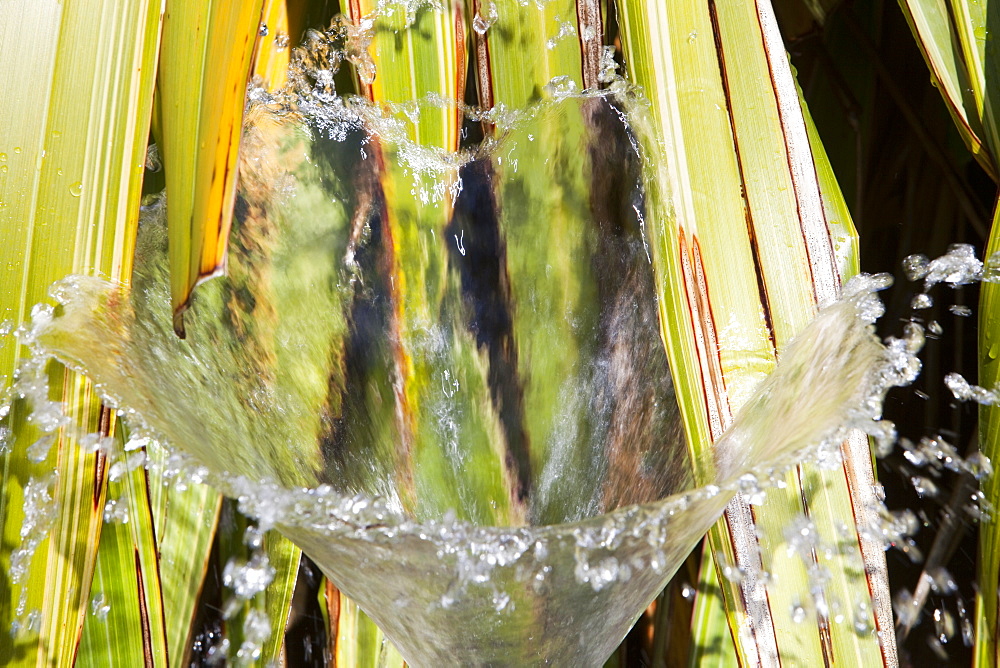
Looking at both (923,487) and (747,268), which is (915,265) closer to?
(923,487)

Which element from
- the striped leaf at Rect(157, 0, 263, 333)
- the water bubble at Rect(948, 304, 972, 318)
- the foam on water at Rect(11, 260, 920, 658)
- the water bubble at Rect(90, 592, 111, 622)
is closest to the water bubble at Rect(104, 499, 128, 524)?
the water bubble at Rect(90, 592, 111, 622)

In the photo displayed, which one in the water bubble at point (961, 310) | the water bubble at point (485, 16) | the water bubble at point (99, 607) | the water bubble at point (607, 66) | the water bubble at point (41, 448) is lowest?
the water bubble at point (99, 607)

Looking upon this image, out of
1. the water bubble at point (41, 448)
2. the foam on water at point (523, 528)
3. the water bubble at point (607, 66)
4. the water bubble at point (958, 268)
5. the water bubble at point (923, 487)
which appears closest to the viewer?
the foam on water at point (523, 528)

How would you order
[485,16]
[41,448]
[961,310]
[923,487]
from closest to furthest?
[41,448] → [485,16] → [961,310] → [923,487]

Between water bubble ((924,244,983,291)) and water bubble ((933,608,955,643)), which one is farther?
water bubble ((933,608,955,643))

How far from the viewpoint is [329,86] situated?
1.24 meters

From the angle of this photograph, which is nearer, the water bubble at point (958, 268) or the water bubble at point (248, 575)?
the water bubble at point (958, 268)

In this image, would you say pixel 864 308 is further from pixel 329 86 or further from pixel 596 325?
pixel 329 86

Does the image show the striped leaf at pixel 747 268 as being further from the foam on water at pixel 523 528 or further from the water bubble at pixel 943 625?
the water bubble at pixel 943 625

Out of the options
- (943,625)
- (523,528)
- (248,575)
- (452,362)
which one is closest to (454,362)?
(452,362)

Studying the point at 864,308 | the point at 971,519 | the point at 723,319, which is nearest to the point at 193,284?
Result: the point at 723,319

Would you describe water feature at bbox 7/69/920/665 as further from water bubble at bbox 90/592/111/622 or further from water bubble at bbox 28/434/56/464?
water bubble at bbox 90/592/111/622

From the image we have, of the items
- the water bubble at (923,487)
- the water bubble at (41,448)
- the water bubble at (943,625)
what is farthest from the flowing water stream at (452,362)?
the water bubble at (943,625)

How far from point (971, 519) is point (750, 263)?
753 mm
